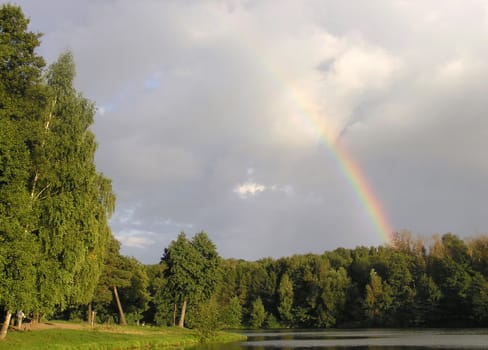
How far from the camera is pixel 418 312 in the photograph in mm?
107250

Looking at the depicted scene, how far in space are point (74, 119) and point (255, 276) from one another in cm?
11275

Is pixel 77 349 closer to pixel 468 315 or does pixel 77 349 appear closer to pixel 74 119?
pixel 74 119

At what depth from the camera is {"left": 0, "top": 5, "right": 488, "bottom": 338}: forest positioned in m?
33.3

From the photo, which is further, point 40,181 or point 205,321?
point 205,321

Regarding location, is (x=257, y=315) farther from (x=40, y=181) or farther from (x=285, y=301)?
(x=40, y=181)

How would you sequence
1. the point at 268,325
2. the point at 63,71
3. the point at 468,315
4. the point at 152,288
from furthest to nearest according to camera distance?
1. the point at 268,325
2. the point at 152,288
3. the point at 468,315
4. the point at 63,71

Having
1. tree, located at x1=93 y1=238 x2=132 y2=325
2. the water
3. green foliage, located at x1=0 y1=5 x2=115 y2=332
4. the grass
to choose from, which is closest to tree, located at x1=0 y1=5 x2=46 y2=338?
green foliage, located at x1=0 y1=5 x2=115 y2=332

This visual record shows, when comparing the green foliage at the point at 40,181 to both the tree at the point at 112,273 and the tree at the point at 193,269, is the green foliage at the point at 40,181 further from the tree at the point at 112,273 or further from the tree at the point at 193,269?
the tree at the point at 193,269

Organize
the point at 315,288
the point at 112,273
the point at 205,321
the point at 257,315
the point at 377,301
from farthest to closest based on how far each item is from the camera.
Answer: the point at 257,315
the point at 315,288
the point at 377,301
the point at 112,273
the point at 205,321

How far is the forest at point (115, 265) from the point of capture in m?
33.3

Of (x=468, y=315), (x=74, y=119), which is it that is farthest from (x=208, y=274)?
(x=468, y=315)

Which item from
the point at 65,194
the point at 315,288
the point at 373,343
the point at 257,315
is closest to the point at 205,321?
the point at 373,343

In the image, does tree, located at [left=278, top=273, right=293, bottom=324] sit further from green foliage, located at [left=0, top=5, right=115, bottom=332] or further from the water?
green foliage, located at [left=0, top=5, right=115, bottom=332]

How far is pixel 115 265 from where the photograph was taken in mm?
73875
